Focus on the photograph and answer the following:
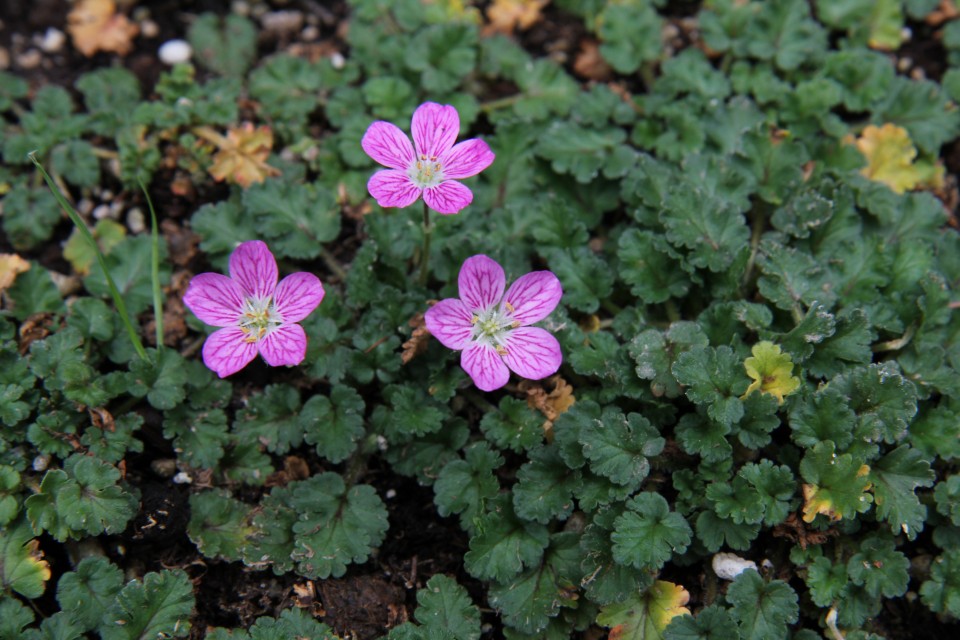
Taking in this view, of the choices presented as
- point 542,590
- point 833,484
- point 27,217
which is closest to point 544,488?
point 542,590

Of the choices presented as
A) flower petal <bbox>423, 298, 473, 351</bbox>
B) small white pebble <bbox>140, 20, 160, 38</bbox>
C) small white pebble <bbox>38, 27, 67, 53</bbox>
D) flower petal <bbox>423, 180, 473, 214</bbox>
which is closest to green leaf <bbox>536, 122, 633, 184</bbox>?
flower petal <bbox>423, 180, 473, 214</bbox>

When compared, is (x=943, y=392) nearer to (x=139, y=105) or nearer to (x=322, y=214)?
(x=322, y=214)

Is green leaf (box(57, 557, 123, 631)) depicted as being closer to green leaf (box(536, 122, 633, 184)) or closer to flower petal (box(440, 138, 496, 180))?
flower petal (box(440, 138, 496, 180))

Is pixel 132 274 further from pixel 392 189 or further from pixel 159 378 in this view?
pixel 392 189

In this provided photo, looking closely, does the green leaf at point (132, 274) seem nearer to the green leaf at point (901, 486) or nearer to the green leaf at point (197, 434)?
the green leaf at point (197, 434)

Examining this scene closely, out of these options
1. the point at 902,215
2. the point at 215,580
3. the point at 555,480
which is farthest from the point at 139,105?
the point at 902,215
